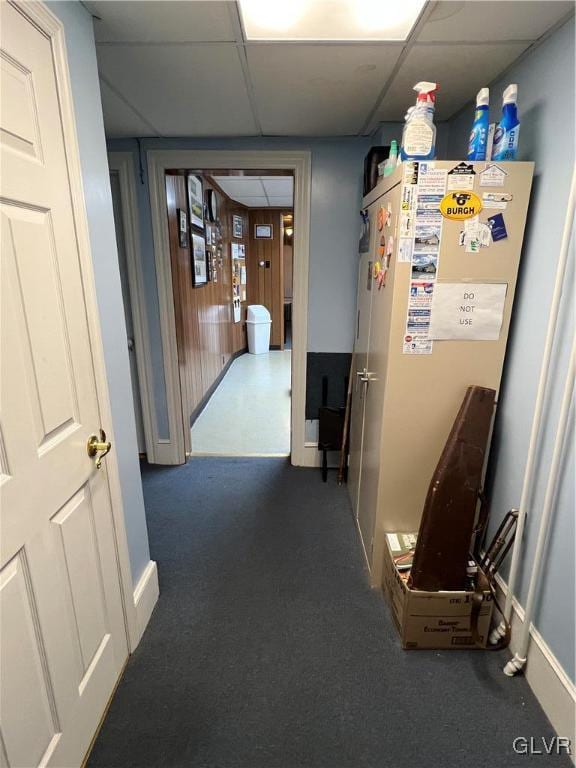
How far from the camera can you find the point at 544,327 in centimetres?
139

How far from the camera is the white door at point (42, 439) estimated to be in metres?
0.89

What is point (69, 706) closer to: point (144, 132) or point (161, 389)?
point (161, 389)

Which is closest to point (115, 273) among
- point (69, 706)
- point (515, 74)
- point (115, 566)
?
point (115, 566)

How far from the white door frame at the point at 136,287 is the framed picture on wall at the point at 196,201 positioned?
35.6 inches

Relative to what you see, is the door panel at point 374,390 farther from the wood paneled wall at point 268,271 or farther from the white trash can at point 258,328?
the wood paneled wall at point 268,271

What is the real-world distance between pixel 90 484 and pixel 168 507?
137cm

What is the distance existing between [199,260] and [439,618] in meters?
3.46

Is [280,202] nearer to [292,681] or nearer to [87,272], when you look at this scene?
[87,272]

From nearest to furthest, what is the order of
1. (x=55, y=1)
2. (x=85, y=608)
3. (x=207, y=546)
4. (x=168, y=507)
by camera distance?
(x=55, y=1) < (x=85, y=608) < (x=207, y=546) < (x=168, y=507)

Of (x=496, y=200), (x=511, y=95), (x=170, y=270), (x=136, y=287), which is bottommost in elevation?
(x=136, y=287)

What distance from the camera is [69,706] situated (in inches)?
A: 44.6

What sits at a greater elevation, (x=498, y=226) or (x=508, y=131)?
(x=508, y=131)

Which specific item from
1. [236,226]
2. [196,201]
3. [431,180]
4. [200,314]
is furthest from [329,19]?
[236,226]

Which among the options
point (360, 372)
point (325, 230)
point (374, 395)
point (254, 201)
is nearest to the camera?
point (374, 395)
